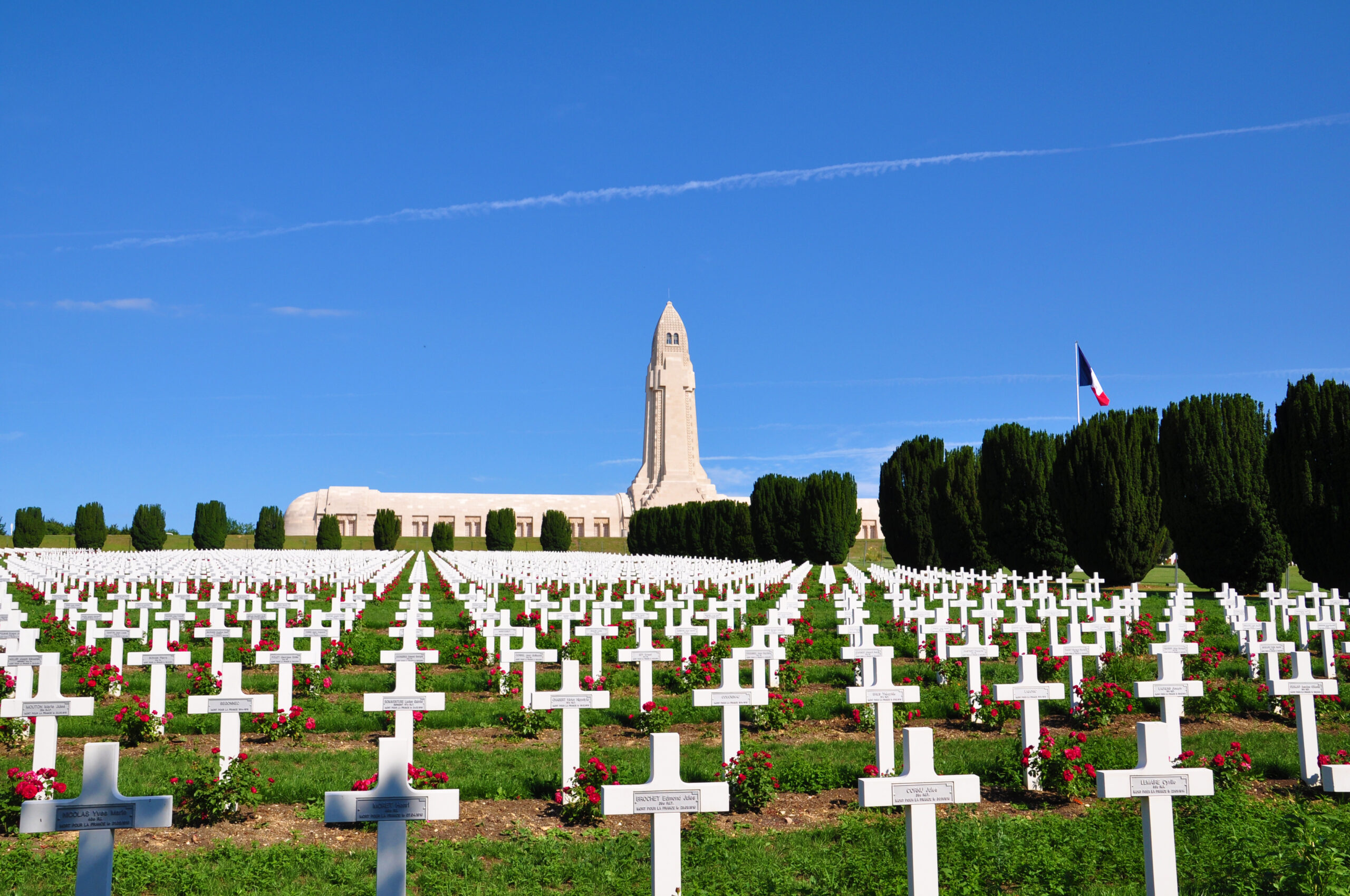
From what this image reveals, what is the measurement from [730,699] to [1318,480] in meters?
16.7

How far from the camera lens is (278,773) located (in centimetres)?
662

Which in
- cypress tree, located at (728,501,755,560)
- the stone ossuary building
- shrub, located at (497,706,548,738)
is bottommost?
shrub, located at (497,706,548,738)

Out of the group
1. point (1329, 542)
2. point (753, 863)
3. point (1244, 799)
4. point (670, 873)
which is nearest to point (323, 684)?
point (753, 863)

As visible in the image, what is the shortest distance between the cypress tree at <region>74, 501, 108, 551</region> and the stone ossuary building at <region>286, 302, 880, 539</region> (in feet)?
69.2

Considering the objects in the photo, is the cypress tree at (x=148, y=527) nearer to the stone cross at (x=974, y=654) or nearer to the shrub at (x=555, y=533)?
the shrub at (x=555, y=533)

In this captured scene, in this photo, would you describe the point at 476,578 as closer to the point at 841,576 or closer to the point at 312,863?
the point at 841,576

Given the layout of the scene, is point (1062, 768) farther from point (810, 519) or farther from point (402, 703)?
point (810, 519)

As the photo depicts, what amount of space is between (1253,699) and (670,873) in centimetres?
793

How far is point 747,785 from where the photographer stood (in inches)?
231

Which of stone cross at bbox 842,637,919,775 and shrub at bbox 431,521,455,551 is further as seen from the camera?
shrub at bbox 431,521,455,551

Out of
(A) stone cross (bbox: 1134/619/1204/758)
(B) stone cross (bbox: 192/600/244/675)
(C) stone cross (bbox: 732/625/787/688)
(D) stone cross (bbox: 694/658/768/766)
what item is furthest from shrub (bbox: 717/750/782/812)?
(B) stone cross (bbox: 192/600/244/675)

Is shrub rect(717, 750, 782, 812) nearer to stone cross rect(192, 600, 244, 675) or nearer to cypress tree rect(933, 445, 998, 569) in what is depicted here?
stone cross rect(192, 600, 244, 675)

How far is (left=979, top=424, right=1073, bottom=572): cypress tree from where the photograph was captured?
25.0 metres

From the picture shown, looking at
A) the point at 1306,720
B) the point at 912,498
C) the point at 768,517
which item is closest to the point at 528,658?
the point at 1306,720
